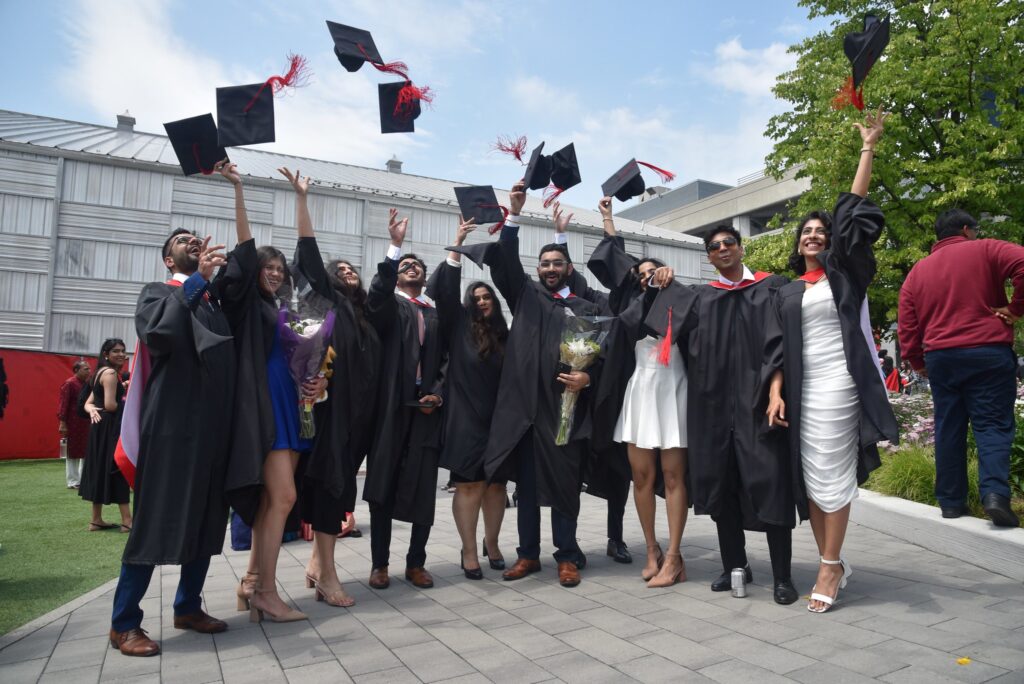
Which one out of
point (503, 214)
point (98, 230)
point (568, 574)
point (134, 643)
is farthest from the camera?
point (98, 230)

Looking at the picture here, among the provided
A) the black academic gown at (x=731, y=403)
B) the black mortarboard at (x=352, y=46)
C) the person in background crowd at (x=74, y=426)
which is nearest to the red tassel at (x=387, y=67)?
the black mortarboard at (x=352, y=46)

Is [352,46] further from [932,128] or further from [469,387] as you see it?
[932,128]

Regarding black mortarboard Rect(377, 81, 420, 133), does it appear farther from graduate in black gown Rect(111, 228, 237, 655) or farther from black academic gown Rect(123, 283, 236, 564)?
black academic gown Rect(123, 283, 236, 564)

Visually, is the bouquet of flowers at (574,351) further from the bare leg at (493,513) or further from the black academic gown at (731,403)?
the bare leg at (493,513)

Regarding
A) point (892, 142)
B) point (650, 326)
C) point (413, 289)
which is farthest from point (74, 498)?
point (892, 142)

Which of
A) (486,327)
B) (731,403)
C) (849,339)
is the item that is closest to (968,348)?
(849,339)

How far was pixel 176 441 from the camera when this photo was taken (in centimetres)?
335

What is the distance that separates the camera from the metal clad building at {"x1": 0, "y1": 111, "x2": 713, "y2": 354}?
20250mm

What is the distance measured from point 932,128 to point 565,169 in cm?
1329

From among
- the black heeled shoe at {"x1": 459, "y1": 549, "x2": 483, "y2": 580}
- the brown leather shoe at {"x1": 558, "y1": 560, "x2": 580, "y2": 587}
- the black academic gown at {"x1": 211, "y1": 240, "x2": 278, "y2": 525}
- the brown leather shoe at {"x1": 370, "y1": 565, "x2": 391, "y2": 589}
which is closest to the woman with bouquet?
the black academic gown at {"x1": 211, "y1": 240, "x2": 278, "y2": 525}

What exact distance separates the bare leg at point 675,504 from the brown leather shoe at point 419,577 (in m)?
1.44

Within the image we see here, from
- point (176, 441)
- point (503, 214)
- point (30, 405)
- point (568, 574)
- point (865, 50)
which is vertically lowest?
point (568, 574)

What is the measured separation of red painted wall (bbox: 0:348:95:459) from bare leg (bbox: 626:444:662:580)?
14226 mm

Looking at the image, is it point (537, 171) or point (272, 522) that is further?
point (537, 171)
